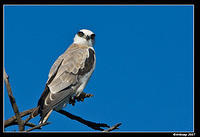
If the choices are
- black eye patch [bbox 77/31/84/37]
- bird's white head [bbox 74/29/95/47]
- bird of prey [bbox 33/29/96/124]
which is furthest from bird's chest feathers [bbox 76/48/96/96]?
black eye patch [bbox 77/31/84/37]

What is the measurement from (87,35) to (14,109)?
4.22 metres

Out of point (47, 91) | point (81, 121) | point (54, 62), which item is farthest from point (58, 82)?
point (81, 121)

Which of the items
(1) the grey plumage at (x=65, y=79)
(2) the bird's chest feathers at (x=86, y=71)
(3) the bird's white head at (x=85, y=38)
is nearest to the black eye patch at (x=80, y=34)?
(3) the bird's white head at (x=85, y=38)

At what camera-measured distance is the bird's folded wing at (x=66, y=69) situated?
20.4ft

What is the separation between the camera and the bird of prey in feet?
18.7

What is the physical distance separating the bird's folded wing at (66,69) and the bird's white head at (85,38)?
84 cm

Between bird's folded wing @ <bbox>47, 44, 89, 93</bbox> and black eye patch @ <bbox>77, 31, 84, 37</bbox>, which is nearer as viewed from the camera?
bird's folded wing @ <bbox>47, 44, 89, 93</bbox>

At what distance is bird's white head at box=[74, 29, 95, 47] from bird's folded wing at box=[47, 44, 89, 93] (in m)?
0.84

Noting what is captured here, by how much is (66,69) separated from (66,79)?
0.28 metres

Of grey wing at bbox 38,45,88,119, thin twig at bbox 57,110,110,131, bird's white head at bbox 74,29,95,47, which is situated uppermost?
bird's white head at bbox 74,29,95,47

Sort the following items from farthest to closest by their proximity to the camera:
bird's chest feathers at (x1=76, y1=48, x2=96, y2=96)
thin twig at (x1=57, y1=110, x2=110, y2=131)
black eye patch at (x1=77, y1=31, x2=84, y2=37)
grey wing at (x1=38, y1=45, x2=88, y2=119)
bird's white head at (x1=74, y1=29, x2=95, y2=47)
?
black eye patch at (x1=77, y1=31, x2=84, y2=37) → bird's white head at (x1=74, y1=29, x2=95, y2=47) → bird's chest feathers at (x1=76, y1=48, x2=96, y2=96) → grey wing at (x1=38, y1=45, x2=88, y2=119) → thin twig at (x1=57, y1=110, x2=110, y2=131)

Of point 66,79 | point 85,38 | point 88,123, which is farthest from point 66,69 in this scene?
point 88,123

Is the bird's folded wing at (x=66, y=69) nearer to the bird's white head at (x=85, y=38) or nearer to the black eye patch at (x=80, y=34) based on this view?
the bird's white head at (x=85, y=38)

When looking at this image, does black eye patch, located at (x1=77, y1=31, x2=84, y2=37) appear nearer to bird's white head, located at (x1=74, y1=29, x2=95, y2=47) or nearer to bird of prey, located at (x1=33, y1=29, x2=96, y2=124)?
bird's white head, located at (x1=74, y1=29, x2=95, y2=47)
